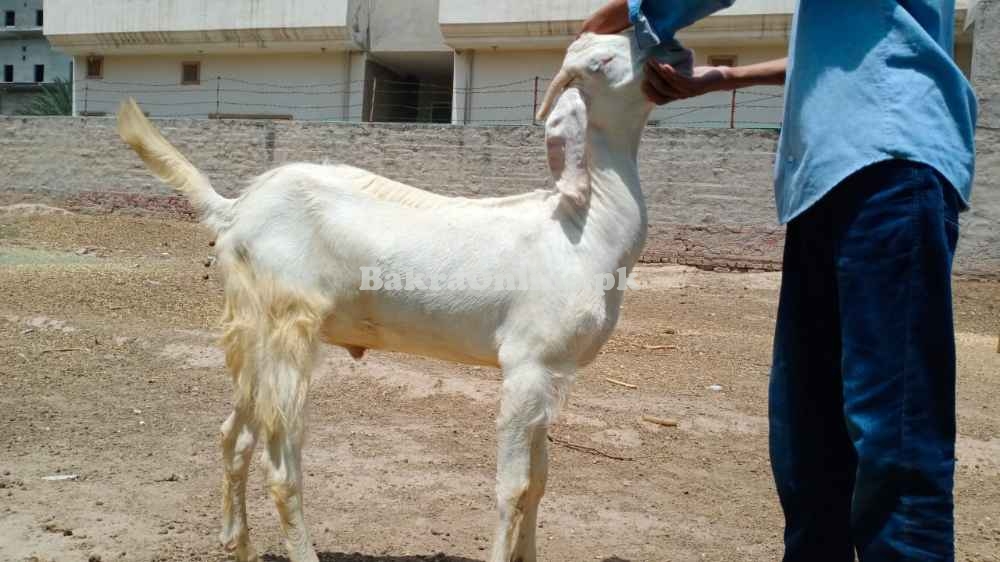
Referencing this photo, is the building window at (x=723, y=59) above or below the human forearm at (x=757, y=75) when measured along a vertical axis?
above

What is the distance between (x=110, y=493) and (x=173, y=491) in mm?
275

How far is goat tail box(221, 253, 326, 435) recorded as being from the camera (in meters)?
2.71

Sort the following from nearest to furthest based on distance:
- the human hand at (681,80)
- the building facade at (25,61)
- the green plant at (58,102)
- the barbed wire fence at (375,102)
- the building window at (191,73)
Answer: the human hand at (681,80) < the barbed wire fence at (375,102) < the building window at (191,73) < the green plant at (58,102) < the building facade at (25,61)

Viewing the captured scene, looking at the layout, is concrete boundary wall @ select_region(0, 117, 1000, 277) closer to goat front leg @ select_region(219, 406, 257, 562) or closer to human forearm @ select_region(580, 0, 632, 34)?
goat front leg @ select_region(219, 406, 257, 562)

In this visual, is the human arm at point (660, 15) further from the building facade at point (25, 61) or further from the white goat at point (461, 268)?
the building facade at point (25, 61)

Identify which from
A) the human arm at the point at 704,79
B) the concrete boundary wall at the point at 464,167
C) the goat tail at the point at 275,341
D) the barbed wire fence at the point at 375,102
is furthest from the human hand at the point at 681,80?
the barbed wire fence at the point at 375,102

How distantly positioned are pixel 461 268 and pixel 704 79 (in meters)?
1.00

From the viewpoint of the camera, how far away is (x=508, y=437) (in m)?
2.57

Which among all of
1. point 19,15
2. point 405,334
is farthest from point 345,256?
point 19,15

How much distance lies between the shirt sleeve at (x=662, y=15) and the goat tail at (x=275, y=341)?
1426mm

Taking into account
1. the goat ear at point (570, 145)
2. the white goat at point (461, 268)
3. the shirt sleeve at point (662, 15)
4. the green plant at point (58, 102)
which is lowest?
the white goat at point (461, 268)

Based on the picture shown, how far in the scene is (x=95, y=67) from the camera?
2081cm

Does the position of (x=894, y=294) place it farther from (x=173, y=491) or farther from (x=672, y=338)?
(x=672, y=338)

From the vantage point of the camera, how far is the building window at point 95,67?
20.7 meters
